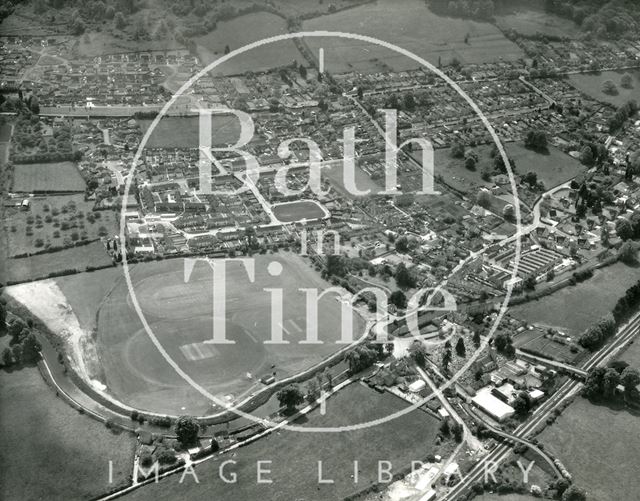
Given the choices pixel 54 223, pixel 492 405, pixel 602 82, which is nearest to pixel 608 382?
pixel 492 405

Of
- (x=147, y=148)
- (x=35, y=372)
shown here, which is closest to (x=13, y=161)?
(x=147, y=148)

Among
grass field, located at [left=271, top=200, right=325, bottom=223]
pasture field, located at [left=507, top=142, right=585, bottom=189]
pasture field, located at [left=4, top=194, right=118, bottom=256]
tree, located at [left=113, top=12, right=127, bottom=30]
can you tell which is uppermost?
tree, located at [left=113, top=12, right=127, bottom=30]

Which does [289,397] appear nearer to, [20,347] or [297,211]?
[20,347]

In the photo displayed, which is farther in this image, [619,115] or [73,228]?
[619,115]

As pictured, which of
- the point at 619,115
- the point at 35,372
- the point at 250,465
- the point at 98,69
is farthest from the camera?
the point at 98,69

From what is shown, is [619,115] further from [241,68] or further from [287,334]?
[287,334]

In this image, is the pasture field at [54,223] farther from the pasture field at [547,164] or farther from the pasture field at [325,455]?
the pasture field at [547,164]

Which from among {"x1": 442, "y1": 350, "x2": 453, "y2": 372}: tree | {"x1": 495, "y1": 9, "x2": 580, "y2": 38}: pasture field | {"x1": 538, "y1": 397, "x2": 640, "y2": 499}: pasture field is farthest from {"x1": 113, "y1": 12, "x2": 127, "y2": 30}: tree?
{"x1": 538, "y1": 397, "x2": 640, "y2": 499}: pasture field

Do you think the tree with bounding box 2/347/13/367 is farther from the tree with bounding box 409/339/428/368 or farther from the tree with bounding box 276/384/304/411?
the tree with bounding box 409/339/428/368
